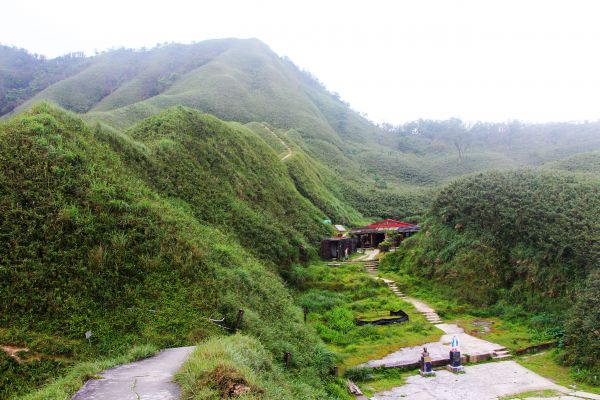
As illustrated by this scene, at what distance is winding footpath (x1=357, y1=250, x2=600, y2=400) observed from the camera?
1114cm

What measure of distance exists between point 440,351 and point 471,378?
1764 mm

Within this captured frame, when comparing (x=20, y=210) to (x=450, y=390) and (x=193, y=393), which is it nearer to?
(x=193, y=393)

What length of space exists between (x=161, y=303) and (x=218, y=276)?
2.20 m

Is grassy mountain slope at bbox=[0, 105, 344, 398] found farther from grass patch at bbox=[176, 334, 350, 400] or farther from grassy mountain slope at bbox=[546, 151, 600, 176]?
grassy mountain slope at bbox=[546, 151, 600, 176]

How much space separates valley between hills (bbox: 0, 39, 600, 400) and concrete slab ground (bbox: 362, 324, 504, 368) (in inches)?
6.2

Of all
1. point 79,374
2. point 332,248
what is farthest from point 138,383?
point 332,248

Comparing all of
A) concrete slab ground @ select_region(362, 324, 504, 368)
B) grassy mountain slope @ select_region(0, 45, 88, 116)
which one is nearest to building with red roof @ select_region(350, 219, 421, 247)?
concrete slab ground @ select_region(362, 324, 504, 368)

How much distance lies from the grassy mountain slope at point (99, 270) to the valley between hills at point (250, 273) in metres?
0.04

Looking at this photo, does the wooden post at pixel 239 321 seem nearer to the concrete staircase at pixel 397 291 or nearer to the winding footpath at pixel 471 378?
the winding footpath at pixel 471 378

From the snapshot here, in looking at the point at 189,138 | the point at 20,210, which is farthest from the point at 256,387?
the point at 189,138

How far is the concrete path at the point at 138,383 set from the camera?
5.45 m

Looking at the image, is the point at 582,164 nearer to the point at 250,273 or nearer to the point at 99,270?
the point at 250,273

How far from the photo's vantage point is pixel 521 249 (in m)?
19.5

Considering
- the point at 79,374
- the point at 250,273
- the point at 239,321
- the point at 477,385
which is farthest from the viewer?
the point at 250,273
